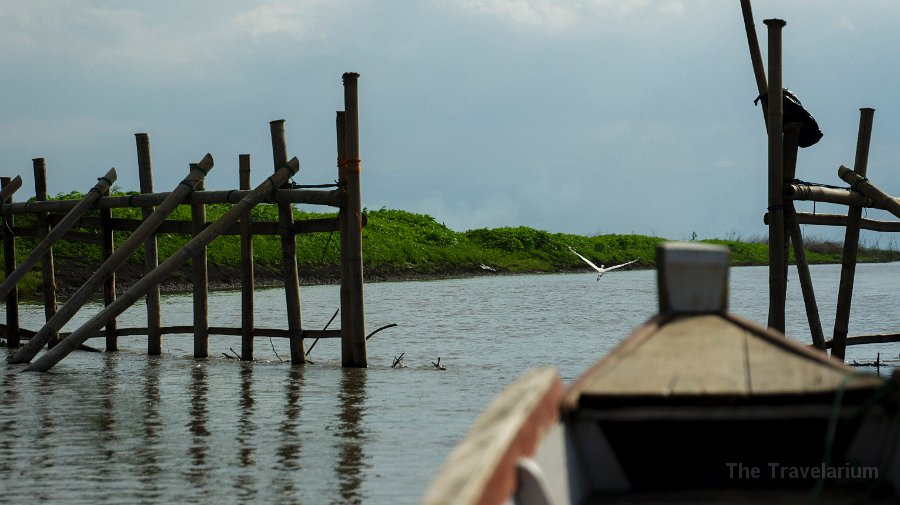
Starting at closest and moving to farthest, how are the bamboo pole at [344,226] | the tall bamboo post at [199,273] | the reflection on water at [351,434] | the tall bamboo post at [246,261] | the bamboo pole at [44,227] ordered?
the reflection on water at [351,434] < the bamboo pole at [344,226] < the tall bamboo post at [246,261] < the tall bamboo post at [199,273] < the bamboo pole at [44,227]

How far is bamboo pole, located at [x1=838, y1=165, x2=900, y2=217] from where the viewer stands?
1030cm

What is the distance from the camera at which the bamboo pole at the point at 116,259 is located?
40.3ft

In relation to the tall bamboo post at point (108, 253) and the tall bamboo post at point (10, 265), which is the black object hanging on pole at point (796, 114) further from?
the tall bamboo post at point (10, 265)

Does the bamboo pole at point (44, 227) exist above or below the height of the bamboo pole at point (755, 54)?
below

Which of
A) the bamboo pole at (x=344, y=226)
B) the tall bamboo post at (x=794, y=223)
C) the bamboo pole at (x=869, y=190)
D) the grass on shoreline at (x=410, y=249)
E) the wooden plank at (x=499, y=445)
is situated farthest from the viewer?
the grass on shoreline at (x=410, y=249)

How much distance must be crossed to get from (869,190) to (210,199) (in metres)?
7.37

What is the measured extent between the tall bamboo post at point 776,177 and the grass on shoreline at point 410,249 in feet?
63.0

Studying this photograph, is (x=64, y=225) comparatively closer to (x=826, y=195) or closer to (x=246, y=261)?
(x=246, y=261)

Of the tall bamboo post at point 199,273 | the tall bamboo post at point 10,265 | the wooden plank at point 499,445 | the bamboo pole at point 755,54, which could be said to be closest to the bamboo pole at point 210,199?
the tall bamboo post at point 199,273

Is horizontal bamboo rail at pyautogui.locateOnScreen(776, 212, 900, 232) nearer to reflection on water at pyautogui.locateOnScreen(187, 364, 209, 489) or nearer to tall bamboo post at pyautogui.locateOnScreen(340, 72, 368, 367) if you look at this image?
tall bamboo post at pyautogui.locateOnScreen(340, 72, 368, 367)

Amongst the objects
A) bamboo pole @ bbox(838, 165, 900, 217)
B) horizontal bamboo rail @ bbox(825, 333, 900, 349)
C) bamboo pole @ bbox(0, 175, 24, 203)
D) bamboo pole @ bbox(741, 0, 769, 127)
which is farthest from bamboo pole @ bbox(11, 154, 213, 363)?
horizontal bamboo rail @ bbox(825, 333, 900, 349)

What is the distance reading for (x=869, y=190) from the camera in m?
10.6

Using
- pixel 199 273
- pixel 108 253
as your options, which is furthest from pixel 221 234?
pixel 108 253

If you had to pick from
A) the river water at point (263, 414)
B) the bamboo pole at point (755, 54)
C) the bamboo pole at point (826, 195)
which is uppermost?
the bamboo pole at point (755, 54)
